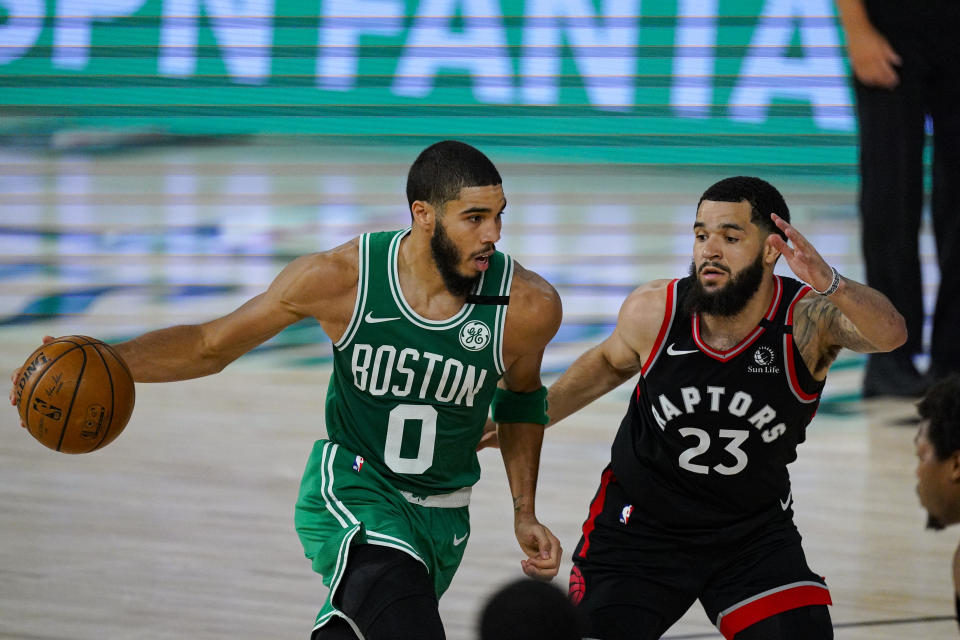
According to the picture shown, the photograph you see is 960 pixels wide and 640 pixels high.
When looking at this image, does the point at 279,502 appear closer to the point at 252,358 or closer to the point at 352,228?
the point at 252,358

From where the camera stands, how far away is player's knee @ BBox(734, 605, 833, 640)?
141 inches

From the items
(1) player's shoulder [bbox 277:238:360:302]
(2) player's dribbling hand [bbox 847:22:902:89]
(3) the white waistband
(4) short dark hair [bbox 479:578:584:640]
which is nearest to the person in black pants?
(2) player's dribbling hand [bbox 847:22:902:89]

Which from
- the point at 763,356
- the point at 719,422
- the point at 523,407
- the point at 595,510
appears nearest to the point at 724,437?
the point at 719,422

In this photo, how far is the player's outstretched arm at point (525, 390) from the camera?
3.80m

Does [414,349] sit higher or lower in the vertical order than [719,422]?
higher

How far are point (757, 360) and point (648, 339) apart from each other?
34 centimetres

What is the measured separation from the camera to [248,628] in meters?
4.82

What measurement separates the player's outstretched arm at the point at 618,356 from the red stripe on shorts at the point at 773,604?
799mm

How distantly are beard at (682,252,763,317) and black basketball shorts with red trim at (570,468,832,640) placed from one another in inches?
26.3

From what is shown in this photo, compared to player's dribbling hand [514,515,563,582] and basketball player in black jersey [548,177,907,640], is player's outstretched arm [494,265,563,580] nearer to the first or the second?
player's dribbling hand [514,515,563,582]

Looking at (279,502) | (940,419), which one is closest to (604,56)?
(279,502)

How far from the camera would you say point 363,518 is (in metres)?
3.60

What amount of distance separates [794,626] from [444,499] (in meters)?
1.11

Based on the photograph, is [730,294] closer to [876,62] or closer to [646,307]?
[646,307]
